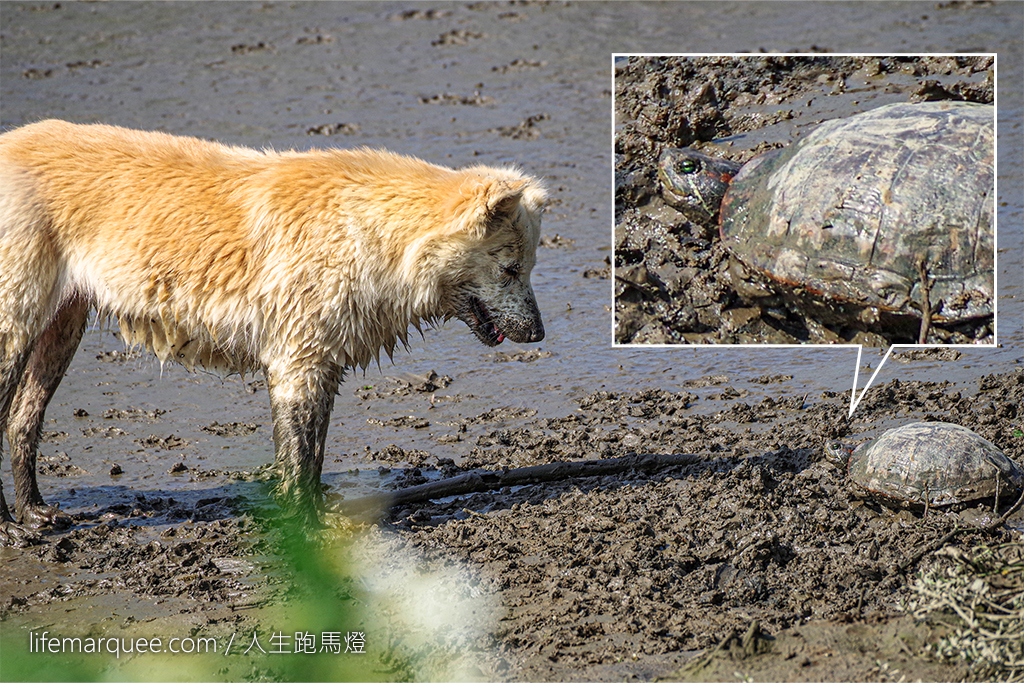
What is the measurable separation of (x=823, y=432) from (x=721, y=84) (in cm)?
355

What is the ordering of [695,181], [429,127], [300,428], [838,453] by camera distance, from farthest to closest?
1. [429,127]
2. [695,181]
3. [838,453]
4. [300,428]

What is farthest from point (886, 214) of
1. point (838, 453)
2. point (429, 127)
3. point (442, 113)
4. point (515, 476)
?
point (442, 113)

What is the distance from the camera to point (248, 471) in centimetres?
686

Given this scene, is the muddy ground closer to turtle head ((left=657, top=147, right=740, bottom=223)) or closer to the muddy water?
the muddy water

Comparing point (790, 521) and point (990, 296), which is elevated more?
point (990, 296)

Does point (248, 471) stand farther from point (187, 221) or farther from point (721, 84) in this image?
point (721, 84)

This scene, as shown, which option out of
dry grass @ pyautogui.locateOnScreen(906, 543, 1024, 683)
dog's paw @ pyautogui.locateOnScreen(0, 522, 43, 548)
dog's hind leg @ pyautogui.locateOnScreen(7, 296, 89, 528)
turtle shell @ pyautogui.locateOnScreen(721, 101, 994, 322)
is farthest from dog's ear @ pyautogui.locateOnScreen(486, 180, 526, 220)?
dog's paw @ pyautogui.locateOnScreen(0, 522, 43, 548)

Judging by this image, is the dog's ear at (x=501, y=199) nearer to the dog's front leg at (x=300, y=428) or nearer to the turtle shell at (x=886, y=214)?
the dog's front leg at (x=300, y=428)

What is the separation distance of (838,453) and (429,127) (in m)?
7.82

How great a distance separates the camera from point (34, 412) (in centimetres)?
616

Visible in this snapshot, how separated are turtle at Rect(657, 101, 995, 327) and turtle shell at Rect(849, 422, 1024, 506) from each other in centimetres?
167

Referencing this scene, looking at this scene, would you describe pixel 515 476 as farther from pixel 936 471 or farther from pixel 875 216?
pixel 875 216

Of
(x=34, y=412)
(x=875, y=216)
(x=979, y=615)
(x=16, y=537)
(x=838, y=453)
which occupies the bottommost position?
(x=16, y=537)

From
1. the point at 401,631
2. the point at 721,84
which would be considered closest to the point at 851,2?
the point at 721,84
